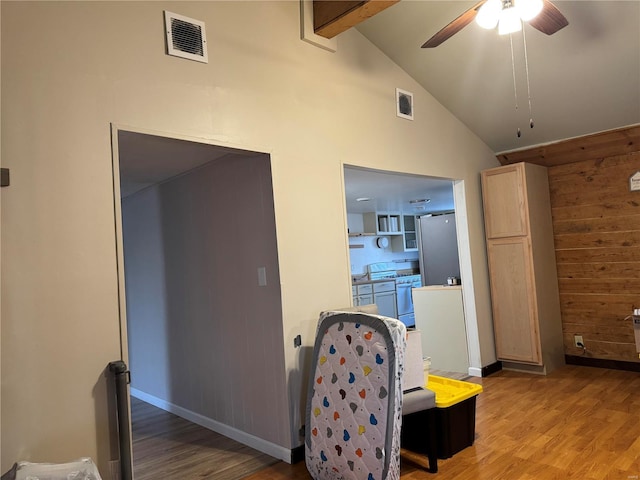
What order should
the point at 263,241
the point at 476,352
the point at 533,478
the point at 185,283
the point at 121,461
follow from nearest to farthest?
the point at 121,461 → the point at 533,478 → the point at 263,241 → the point at 185,283 → the point at 476,352

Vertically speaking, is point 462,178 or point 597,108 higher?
point 597,108

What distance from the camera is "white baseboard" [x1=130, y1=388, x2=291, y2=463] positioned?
2893 mm

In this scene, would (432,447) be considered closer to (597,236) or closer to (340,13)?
(340,13)

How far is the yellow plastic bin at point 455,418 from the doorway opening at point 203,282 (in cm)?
94

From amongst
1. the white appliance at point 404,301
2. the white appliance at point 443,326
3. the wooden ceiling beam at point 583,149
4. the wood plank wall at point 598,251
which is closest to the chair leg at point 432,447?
the white appliance at point 443,326

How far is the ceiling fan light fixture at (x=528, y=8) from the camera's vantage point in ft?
7.25

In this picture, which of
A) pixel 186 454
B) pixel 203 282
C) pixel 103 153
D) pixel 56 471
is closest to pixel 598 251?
pixel 203 282

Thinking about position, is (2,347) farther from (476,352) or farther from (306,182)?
(476,352)

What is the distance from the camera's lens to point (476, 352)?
4375mm

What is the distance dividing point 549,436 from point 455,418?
69cm

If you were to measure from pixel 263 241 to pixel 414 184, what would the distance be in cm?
299

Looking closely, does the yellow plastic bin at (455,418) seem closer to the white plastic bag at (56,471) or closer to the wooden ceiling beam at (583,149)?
the white plastic bag at (56,471)

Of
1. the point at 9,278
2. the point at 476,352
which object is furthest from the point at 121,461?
the point at 476,352

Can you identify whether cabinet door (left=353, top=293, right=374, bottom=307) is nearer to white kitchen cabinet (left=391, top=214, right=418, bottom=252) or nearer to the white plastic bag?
white kitchen cabinet (left=391, top=214, right=418, bottom=252)
